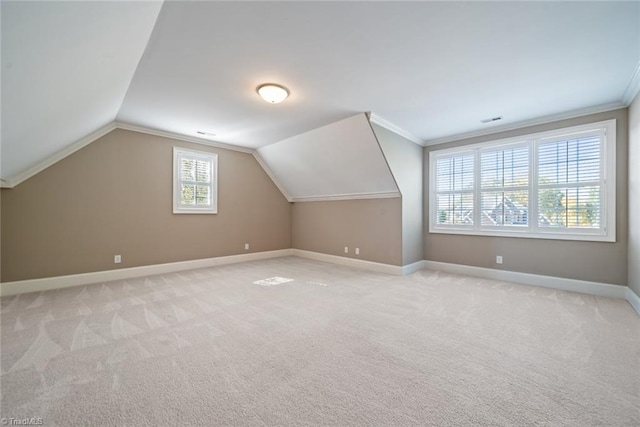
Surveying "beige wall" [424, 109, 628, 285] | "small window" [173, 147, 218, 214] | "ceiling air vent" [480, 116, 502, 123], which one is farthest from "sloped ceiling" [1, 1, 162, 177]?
"beige wall" [424, 109, 628, 285]

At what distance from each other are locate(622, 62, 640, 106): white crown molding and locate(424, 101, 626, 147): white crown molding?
0.17 meters

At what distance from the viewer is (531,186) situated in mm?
3986

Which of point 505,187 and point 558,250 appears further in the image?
point 505,187

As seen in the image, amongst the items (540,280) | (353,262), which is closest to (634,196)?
(540,280)

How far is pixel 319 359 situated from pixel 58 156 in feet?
15.2

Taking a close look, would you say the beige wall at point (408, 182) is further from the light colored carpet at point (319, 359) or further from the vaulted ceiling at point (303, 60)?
the light colored carpet at point (319, 359)

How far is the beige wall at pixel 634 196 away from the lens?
9.60 feet

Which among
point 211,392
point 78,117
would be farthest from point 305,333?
point 78,117

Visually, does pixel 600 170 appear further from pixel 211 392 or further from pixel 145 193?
pixel 145 193

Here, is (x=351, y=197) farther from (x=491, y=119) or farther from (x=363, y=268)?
(x=491, y=119)

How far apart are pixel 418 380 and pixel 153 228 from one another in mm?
4712

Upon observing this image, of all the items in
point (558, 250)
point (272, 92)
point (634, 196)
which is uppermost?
point (272, 92)

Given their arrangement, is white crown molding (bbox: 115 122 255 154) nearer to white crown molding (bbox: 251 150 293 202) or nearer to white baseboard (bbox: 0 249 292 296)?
white crown molding (bbox: 251 150 293 202)

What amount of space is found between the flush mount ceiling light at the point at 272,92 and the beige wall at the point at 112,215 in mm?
2790
